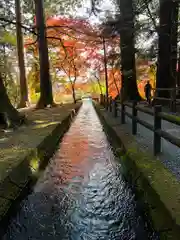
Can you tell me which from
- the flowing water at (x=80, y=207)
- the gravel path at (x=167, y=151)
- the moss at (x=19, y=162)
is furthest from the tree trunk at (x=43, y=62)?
the flowing water at (x=80, y=207)

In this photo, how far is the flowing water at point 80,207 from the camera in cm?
294

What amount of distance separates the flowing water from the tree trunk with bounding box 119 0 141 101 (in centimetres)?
Answer: 1071

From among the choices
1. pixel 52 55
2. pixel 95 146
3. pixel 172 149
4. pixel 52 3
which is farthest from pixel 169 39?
pixel 52 55

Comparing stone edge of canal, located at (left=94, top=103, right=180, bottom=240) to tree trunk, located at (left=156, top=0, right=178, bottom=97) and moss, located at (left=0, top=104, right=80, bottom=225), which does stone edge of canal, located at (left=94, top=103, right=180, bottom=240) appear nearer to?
moss, located at (left=0, top=104, right=80, bottom=225)

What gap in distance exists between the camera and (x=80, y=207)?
357 centimetres

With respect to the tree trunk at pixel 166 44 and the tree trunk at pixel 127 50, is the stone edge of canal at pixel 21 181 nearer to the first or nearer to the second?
the tree trunk at pixel 166 44

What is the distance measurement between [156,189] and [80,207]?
3.71 ft

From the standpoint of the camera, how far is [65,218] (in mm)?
3283

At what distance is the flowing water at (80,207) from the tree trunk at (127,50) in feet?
35.2

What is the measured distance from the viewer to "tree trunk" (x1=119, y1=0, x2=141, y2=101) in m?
14.7

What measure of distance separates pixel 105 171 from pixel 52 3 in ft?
73.1

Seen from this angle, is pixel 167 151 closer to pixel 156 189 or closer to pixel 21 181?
pixel 156 189

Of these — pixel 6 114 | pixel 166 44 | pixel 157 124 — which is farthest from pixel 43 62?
pixel 157 124

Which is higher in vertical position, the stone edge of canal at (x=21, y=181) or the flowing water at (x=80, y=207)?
the stone edge of canal at (x=21, y=181)
